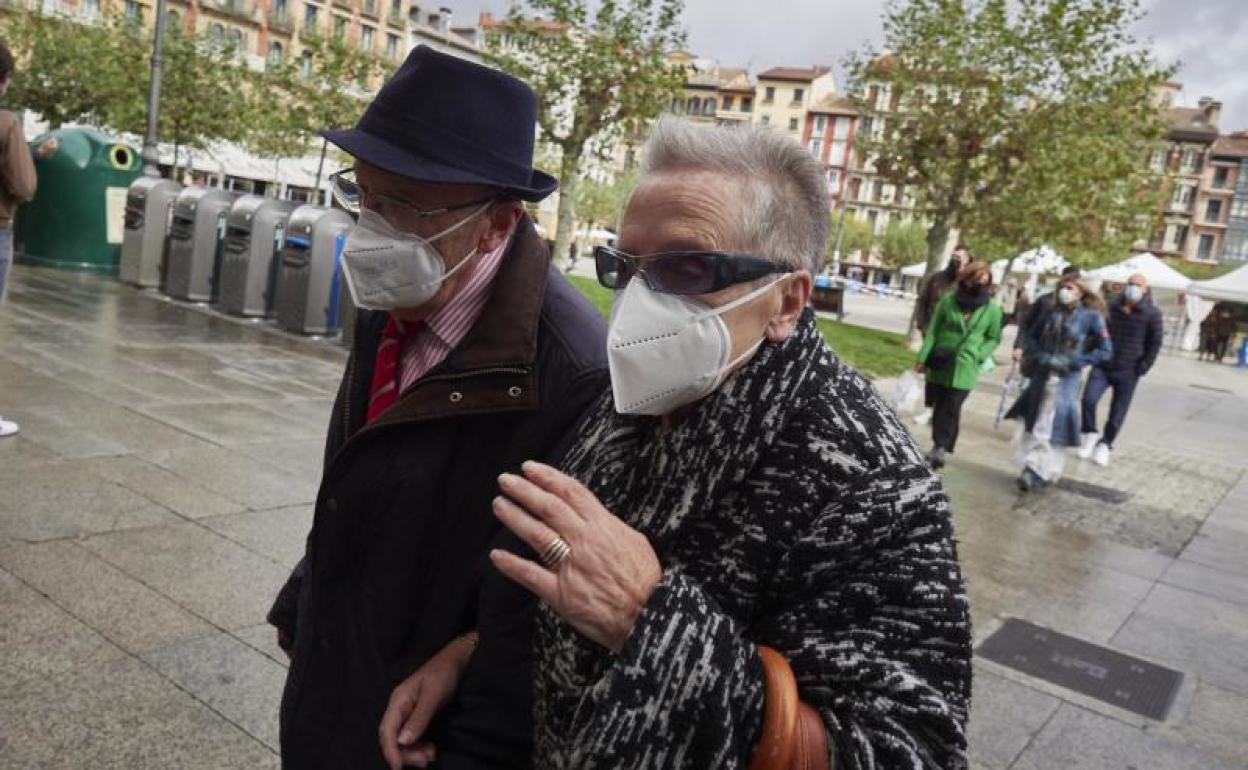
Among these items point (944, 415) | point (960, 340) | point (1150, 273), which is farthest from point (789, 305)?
point (1150, 273)

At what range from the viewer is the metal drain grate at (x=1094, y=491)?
29.2 feet

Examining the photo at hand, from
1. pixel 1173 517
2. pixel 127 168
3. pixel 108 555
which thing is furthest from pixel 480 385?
pixel 127 168

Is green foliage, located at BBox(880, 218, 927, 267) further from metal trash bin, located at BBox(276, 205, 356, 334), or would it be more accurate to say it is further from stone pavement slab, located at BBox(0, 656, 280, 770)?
stone pavement slab, located at BBox(0, 656, 280, 770)

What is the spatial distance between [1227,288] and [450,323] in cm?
3163

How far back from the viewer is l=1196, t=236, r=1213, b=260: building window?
300 feet

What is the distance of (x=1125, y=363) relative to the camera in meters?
10.9

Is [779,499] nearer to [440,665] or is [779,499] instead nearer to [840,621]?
[840,621]

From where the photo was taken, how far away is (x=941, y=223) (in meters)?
20.4

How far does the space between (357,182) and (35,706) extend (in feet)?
6.59

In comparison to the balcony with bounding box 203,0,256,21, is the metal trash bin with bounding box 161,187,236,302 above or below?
below

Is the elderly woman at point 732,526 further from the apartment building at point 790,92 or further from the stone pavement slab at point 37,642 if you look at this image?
the apartment building at point 790,92

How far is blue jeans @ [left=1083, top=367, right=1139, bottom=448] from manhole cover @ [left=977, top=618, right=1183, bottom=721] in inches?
251

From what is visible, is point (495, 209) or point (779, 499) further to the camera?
point (495, 209)

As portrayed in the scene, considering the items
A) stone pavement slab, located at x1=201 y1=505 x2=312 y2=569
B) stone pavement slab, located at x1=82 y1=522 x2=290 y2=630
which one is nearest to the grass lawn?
stone pavement slab, located at x1=201 y1=505 x2=312 y2=569
